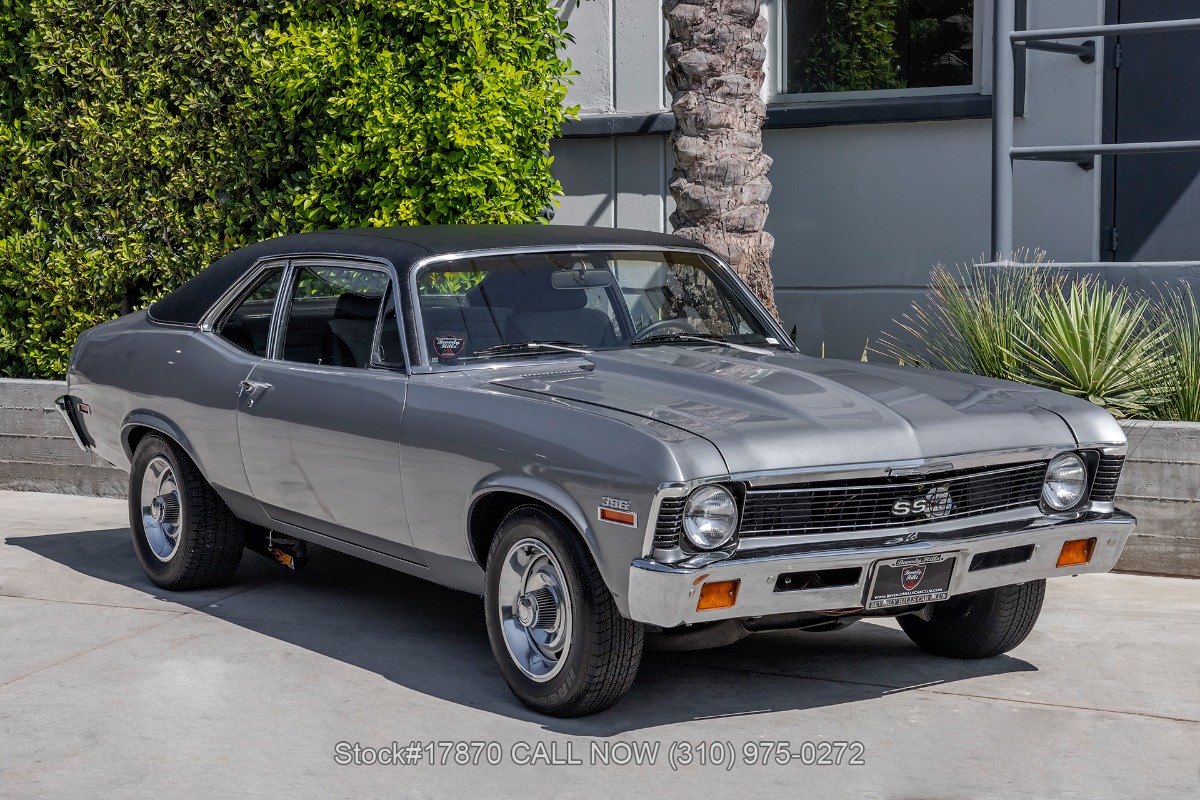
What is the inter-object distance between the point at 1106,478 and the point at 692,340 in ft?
5.36

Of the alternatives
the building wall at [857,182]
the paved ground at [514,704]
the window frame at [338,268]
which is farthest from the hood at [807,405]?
the building wall at [857,182]

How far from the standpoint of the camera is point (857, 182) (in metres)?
10.8

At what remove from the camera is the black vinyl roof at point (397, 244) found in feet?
19.0

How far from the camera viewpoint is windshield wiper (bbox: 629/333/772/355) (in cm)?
583

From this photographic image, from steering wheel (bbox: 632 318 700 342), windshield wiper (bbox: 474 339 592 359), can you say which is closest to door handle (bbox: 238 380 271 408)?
windshield wiper (bbox: 474 339 592 359)

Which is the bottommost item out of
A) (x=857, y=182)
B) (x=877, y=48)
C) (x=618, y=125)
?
(x=857, y=182)

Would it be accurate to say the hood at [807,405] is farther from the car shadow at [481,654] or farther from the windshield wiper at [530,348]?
the car shadow at [481,654]

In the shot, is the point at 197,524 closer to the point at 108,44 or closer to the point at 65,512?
the point at 65,512

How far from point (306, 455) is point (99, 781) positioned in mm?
1669

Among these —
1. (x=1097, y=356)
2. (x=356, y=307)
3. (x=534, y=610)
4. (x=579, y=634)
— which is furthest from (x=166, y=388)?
(x=1097, y=356)

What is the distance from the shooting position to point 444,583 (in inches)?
214

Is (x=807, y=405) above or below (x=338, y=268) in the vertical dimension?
below

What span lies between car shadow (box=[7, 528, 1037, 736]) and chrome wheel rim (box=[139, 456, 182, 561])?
0.22 meters

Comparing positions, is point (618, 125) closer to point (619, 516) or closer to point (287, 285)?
point (287, 285)
